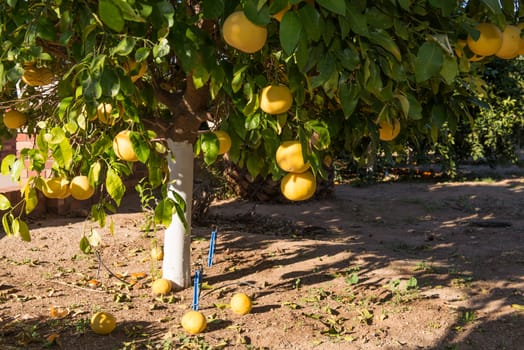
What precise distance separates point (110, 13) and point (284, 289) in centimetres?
276

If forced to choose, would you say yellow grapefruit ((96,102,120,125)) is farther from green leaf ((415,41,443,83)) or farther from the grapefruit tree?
green leaf ((415,41,443,83))

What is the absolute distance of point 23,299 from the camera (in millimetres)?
3439

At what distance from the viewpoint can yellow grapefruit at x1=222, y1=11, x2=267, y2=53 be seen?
1.46 m

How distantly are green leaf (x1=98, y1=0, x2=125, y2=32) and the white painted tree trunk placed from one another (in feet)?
6.29

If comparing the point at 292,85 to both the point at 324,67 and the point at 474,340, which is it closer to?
the point at 324,67

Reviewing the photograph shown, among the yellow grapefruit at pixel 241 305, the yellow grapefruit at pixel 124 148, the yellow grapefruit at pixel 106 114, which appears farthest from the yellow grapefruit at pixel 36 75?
the yellow grapefruit at pixel 241 305

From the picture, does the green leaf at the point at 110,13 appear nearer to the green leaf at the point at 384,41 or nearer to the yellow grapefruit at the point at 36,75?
the green leaf at the point at 384,41

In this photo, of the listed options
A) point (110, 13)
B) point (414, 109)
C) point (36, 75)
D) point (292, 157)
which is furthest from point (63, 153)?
point (414, 109)

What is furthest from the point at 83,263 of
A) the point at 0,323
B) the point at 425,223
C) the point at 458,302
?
the point at 425,223

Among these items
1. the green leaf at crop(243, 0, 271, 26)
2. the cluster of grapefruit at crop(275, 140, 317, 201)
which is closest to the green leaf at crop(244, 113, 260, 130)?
the cluster of grapefruit at crop(275, 140, 317, 201)

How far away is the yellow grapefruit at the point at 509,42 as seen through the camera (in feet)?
5.59

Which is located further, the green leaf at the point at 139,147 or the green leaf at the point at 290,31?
the green leaf at the point at 139,147

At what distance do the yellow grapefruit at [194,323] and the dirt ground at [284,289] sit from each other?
1.9 inches

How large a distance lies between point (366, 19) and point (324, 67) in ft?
0.53
